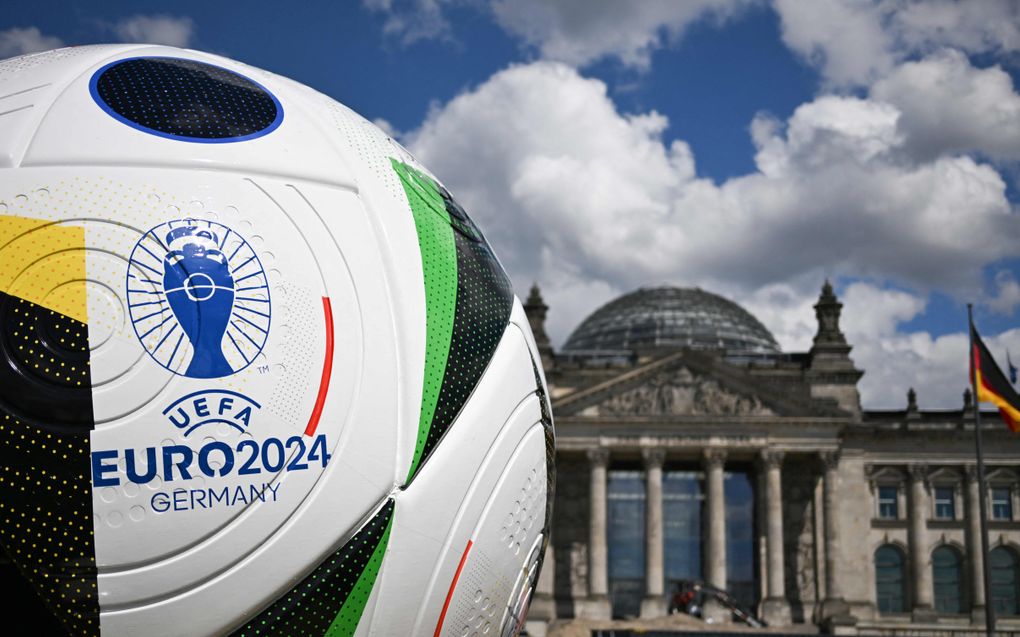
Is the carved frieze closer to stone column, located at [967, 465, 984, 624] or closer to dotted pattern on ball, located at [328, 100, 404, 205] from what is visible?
stone column, located at [967, 465, 984, 624]

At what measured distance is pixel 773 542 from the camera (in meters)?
47.5

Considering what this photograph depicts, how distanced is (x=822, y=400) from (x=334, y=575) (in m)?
47.1

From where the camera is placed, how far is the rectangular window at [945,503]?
50125 millimetres

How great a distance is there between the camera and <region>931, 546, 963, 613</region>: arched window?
50000 mm

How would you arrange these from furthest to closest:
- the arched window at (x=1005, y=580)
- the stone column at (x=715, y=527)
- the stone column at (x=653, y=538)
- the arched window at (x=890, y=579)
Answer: the arched window at (x=890, y=579), the arched window at (x=1005, y=580), the stone column at (x=653, y=538), the stone column at (x=715, y=527)

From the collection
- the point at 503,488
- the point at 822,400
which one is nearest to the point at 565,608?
the point at 822,400

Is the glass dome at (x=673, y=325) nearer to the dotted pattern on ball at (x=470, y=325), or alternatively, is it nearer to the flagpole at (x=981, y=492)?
the flagpole at (x=981, y=492)

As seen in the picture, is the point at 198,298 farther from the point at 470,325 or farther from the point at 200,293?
the point at 470,325

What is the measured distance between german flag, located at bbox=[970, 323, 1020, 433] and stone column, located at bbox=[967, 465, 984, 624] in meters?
17.1

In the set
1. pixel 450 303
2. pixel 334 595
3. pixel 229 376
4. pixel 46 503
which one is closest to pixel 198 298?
pixel 229 376

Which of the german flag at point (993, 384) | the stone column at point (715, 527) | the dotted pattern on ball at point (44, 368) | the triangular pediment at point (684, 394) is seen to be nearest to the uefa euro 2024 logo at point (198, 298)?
the dotted pattern on ball at point (44, 368)

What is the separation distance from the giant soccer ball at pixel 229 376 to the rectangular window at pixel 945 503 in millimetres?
50542

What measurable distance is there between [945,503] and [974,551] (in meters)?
2.35

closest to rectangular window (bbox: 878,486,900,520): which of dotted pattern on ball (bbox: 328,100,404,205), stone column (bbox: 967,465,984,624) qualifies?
stone column (bbox: 967,465,984,624)
